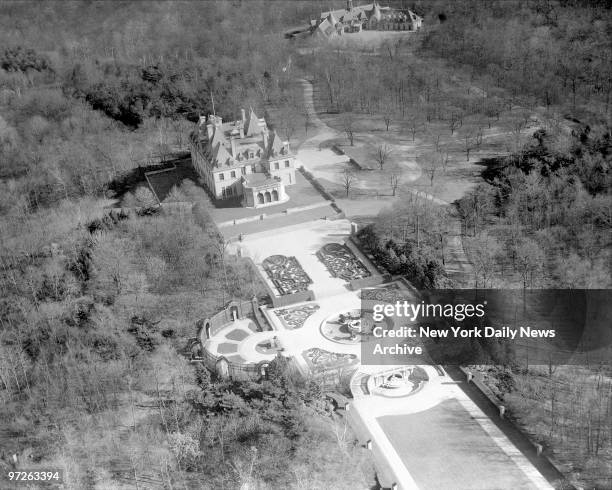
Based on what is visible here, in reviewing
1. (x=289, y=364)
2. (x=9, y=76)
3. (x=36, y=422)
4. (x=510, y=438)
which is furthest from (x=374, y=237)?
(x=9, y=76)

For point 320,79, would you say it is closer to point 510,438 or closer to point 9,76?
point 9,76

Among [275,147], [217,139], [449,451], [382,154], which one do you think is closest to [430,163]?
[382,154]

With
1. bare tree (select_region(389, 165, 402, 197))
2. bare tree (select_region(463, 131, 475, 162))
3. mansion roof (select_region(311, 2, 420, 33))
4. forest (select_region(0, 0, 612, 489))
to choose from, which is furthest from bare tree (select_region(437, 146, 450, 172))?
mansion roof (select_region(311, 2, 420, 33))

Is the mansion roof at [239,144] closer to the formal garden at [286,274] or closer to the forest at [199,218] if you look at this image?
the forest at [199,218]

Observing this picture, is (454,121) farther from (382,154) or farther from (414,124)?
(382,154)

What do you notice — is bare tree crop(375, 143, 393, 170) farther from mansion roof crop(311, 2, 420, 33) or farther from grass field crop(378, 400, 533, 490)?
mansion roof crop(311, 2, 420, 33)

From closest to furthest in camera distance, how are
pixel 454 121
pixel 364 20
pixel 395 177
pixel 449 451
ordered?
pixel 449 451, pixel 395 177, pixel 454 121, pixel 364 20
